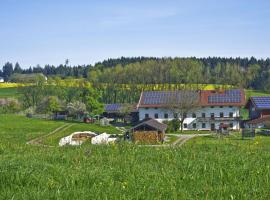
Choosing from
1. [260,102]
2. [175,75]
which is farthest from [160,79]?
[260,102]

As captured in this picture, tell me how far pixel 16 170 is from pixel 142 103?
234 ft

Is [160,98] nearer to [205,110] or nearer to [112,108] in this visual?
[205,110]

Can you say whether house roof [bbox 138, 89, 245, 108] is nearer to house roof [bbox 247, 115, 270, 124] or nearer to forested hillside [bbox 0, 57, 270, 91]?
→ house roof [bbox 247, 115, 270, 124]

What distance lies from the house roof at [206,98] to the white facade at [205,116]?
89 centimetres

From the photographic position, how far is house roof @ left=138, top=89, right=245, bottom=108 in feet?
255

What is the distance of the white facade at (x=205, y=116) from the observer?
76.4 metres

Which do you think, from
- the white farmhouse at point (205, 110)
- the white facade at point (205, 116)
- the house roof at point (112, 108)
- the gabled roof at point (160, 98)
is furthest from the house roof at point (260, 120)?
the house roof at point (112, 108)

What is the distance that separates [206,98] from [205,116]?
10.6 ft

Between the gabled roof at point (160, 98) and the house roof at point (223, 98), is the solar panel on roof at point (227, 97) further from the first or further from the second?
the gabled roof at point (160, 98)

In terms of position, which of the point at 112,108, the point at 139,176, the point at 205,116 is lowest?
the point at 205,116

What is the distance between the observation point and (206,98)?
80.2m

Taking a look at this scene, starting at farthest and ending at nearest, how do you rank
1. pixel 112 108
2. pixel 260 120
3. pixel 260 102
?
pixel 112 108, pixel 260 102, pixel 260 120

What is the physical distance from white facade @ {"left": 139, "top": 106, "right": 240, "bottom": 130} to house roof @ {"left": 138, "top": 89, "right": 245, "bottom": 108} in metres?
0.89

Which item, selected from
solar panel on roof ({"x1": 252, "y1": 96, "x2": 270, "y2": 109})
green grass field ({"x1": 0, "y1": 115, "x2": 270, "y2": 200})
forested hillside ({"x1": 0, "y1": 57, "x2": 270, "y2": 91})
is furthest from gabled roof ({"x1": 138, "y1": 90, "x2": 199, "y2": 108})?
green grass field ({"x1": 0, "y1": 115, "x2": 270, "y2": 200})
